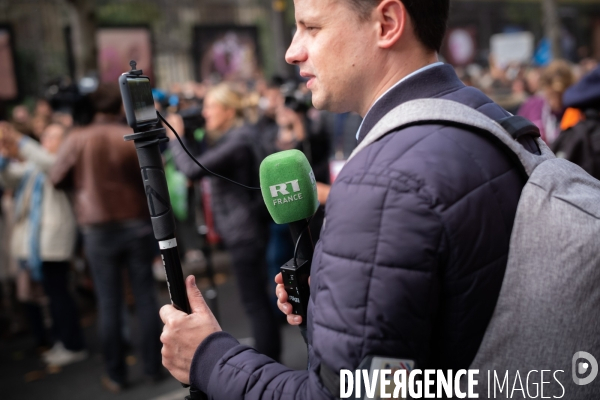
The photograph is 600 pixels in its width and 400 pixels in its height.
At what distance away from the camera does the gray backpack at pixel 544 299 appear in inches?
44.4

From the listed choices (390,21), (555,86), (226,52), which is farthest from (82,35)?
(390,21)

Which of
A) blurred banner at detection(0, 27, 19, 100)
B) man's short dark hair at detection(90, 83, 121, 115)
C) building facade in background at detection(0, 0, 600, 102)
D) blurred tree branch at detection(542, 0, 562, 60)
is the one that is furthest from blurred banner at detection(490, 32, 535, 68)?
man's short dark hair at detection(90, 83, 121, 115)

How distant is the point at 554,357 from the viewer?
3.77 ft

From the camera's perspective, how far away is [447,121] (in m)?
1.16

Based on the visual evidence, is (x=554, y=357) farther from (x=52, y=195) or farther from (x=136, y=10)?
(x=136, y=10)

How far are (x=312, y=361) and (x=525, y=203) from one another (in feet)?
1.63

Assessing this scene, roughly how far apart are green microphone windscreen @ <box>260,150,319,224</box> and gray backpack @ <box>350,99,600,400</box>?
443mm

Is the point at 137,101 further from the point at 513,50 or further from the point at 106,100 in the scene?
the point at 513,50

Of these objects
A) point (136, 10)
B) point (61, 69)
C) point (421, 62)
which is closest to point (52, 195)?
point (421, 62)

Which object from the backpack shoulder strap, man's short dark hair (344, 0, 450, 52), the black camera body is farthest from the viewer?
the black camera body

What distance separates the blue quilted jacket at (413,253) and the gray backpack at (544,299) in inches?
0.9

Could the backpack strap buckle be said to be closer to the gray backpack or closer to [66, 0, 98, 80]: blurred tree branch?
the gray backpack

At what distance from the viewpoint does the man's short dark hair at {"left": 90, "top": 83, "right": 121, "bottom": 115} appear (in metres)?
4.66

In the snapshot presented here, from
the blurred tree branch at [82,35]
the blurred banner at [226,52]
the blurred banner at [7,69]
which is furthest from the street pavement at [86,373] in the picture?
the blurred banner at [226,52]
